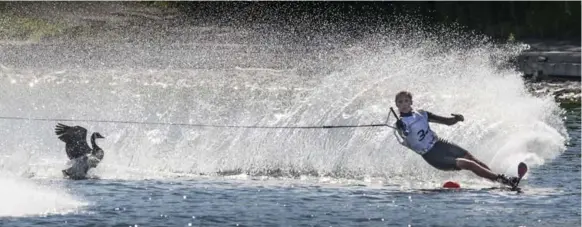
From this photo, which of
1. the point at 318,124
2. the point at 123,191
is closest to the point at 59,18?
the point at 318,124

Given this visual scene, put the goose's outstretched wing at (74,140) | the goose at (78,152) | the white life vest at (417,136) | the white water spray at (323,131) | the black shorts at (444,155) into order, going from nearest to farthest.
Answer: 1. the black shorts at (444,155)
2. the white life vest at (417,136)
3. the goose at (78,152)
4. the goose's outstretched wing at (74,140)
5. the white water spray at (323,131)

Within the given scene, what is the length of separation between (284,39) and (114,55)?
679 cm

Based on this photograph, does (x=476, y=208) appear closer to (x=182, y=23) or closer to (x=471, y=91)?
(x=471, y=91)

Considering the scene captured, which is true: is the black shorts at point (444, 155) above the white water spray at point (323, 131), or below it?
below

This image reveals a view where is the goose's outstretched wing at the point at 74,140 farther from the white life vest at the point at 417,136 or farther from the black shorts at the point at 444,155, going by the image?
the black shorts at the point at 444,155

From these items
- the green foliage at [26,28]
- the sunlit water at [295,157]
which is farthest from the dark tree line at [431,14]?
the sunlit water at [295,157]

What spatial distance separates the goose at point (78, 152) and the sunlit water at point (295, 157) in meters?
0.27

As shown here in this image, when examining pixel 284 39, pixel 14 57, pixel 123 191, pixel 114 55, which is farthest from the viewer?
pixel 284 39

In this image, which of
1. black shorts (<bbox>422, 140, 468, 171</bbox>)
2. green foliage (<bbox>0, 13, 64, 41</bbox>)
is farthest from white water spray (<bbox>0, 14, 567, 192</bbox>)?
green foliage (<bbox>0, 13, 64, 41</bbox>)

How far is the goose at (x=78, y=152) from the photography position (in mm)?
21281

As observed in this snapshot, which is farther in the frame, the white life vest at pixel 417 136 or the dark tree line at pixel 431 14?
the dark tree line at pixel 431 14

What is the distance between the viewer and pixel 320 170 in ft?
73.9

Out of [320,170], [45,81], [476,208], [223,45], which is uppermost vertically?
[223,45]

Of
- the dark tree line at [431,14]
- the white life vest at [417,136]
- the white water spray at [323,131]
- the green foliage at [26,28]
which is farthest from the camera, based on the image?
the dark tree line at [431,14]
